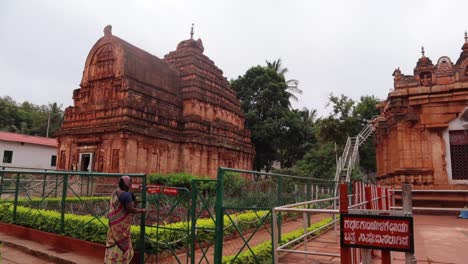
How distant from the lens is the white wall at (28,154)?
29859mm

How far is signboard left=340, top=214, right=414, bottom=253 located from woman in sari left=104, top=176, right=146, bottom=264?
3.43m

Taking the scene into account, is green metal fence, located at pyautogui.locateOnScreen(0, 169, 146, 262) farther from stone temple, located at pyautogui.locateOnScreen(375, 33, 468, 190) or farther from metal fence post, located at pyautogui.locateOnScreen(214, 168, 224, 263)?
stone temple, located at pyautogui.locateOnScreen(375, 33, 468, 190)

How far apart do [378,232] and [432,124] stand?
40.7 feet

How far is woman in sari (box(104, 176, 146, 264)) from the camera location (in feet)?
17.0

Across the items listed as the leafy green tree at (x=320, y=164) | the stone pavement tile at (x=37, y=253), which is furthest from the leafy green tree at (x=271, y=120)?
the stone pavement tile at (x=37, y=253)

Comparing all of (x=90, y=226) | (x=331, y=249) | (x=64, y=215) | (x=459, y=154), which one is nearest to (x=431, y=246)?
(x=331, y=249)

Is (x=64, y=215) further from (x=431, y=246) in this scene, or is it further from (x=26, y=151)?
(x=26, y=151)

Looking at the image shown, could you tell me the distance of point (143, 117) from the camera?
19.3m

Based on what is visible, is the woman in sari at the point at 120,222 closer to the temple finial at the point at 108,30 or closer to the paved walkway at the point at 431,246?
the paved walkway at the point at 431,246

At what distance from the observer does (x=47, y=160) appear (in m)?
33.3

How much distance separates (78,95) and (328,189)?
17019 millimetres

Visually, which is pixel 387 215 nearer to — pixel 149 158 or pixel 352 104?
pixel 149 158

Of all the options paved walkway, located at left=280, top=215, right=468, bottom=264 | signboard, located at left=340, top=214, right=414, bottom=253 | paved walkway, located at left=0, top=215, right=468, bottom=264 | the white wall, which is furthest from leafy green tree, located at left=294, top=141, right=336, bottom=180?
signboard, located at left=340, top=214, right=414, bottom=253

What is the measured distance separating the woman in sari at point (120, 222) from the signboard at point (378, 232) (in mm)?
3431
